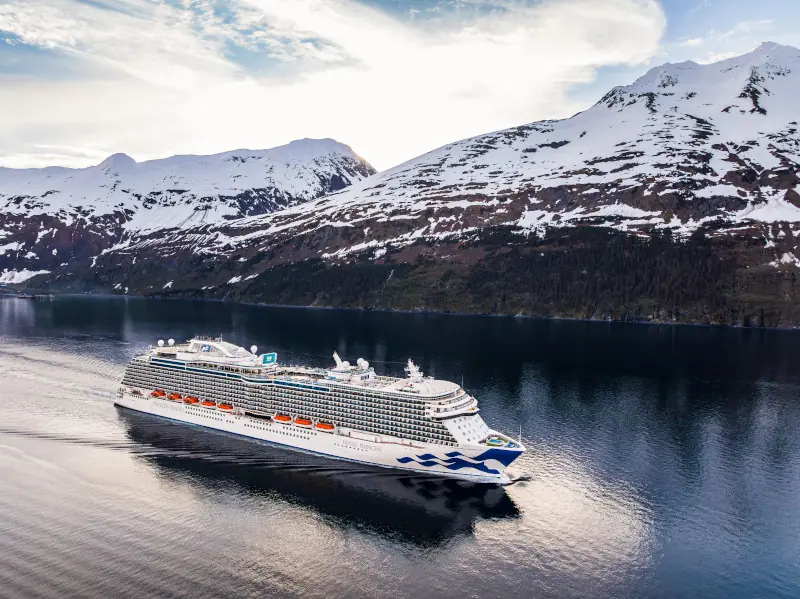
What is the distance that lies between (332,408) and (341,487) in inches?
437

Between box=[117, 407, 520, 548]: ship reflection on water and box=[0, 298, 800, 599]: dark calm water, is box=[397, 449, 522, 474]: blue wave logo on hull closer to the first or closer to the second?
box=[117, 407, 520, 548]: ship reflection on water

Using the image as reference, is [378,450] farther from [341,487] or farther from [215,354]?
[215,354]

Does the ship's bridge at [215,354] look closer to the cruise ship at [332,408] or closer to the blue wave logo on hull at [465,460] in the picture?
the cruise ship at [332,408]

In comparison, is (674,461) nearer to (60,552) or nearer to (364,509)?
(364,509)

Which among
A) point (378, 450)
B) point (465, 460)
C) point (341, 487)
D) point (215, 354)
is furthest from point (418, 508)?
point (215, 354)

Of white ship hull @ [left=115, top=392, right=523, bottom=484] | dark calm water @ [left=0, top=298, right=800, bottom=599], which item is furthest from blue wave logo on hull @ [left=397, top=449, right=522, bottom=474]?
dark calm water @ [left=0, top=298, right=800, bottom=599]

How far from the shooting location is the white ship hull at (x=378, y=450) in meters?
63.7

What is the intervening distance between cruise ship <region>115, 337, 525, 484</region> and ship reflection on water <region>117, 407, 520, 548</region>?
1816mm

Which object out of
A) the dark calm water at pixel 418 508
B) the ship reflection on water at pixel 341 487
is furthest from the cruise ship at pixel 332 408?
the dark calm water at pixel 418 508

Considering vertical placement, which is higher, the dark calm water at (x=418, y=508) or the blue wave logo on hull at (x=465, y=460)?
the blue wave logo on hull at (x=465, y=460)

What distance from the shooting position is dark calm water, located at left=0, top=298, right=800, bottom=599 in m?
47.4

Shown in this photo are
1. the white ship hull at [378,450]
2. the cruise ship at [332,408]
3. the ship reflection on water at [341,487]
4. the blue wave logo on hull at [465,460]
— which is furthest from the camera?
the cruise ship at [332,408]

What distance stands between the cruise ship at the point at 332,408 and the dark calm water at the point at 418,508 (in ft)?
6.81

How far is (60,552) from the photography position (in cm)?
4972
